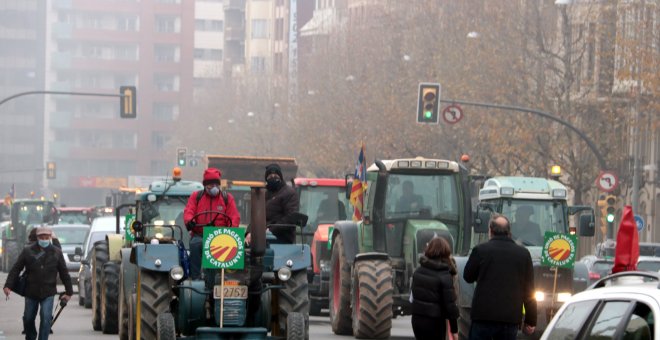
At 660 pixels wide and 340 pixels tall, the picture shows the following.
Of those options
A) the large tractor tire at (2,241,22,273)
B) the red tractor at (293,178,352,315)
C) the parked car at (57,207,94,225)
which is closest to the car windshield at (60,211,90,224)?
the parked car at (57,207,94,225)

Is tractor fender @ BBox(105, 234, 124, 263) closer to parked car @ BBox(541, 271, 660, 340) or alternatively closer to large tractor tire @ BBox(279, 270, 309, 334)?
large tractor tire @ BBox(279, 270, 309, 334)

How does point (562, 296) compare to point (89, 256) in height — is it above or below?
above

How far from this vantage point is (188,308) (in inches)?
642

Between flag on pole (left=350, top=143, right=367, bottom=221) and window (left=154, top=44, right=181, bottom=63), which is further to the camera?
window (left=154, top=44, right=181, bottom=63)

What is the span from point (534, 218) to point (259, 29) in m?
138

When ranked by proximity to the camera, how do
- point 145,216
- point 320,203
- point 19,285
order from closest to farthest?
point 19,285 → point 145,216 → point 320,203

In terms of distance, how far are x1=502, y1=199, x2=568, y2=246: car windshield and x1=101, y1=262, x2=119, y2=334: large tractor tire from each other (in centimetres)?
562

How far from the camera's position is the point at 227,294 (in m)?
15.8

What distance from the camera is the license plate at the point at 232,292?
1575cm

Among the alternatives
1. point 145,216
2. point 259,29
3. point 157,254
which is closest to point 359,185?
point 145,216

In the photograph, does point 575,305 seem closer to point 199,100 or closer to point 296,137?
point 296,137

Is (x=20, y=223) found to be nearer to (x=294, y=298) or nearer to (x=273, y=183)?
(x=273, y=183)

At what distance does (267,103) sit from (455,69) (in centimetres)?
5208

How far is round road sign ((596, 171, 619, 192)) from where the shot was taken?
4484 cm
